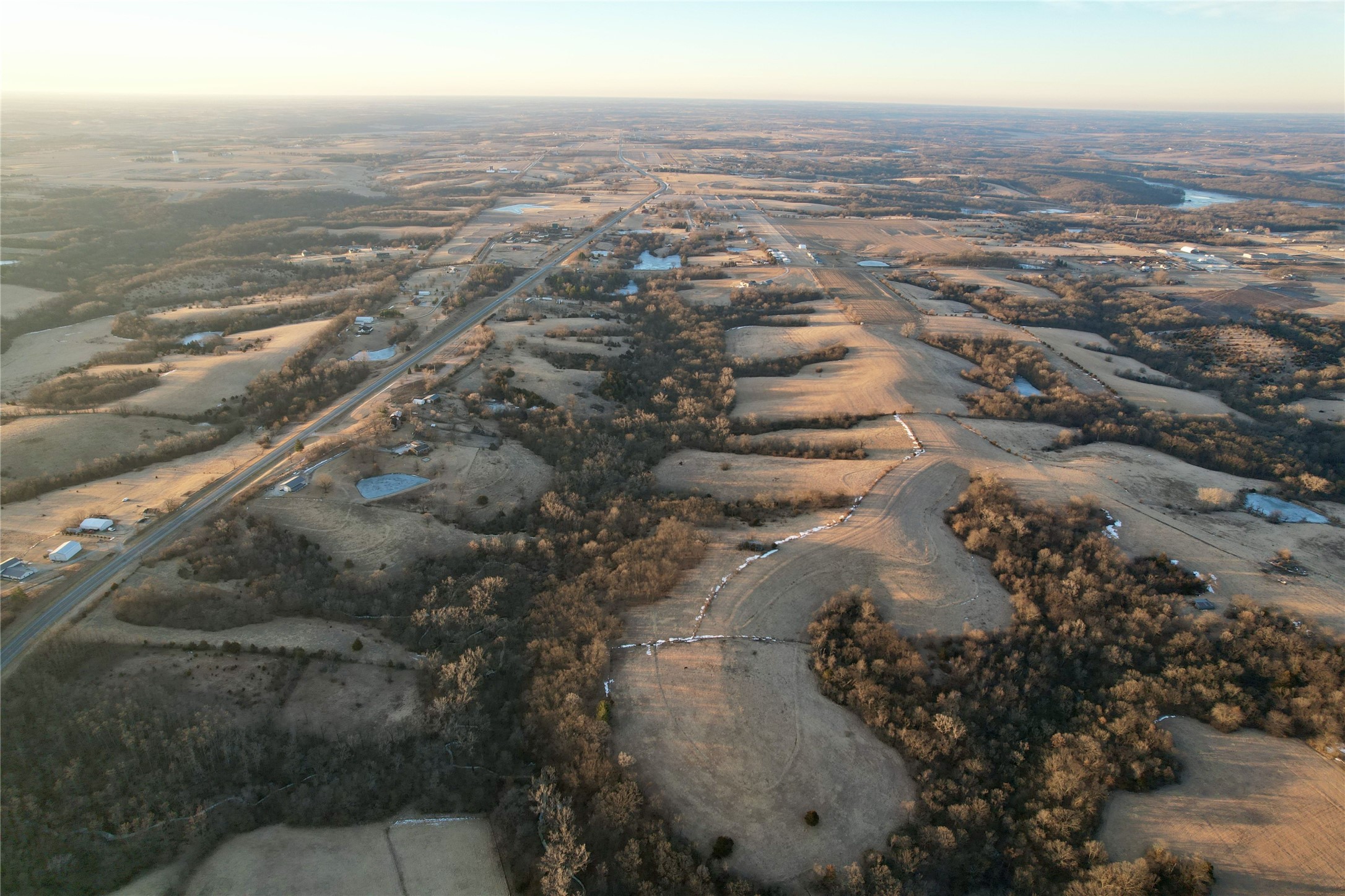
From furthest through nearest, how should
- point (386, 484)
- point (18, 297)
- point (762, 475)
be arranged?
point (18, 297) < point (762, 475) < point (386, 484)

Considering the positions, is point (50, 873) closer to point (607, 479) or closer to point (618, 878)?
point (618, 878)

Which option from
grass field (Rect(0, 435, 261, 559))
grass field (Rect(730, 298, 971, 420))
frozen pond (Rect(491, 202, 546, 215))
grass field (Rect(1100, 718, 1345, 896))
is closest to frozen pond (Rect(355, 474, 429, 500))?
grass field (Rect(0, 435, 261, 559))

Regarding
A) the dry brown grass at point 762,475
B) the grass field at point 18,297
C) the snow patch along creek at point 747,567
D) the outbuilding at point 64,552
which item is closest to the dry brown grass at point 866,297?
the snow patch along creek at point 747,567

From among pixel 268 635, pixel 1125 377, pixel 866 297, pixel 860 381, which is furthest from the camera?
pixel 866 297

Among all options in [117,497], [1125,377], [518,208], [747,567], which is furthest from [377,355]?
[518,208]

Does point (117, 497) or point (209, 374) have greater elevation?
point (209, 374)

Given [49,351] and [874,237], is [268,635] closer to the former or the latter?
[49,351]

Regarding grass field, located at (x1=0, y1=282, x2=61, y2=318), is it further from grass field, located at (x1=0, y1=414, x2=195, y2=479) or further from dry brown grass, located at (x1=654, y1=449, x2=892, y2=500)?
dry brown grass, located at (x1=654, y1=449, x2=892, y2=500)
